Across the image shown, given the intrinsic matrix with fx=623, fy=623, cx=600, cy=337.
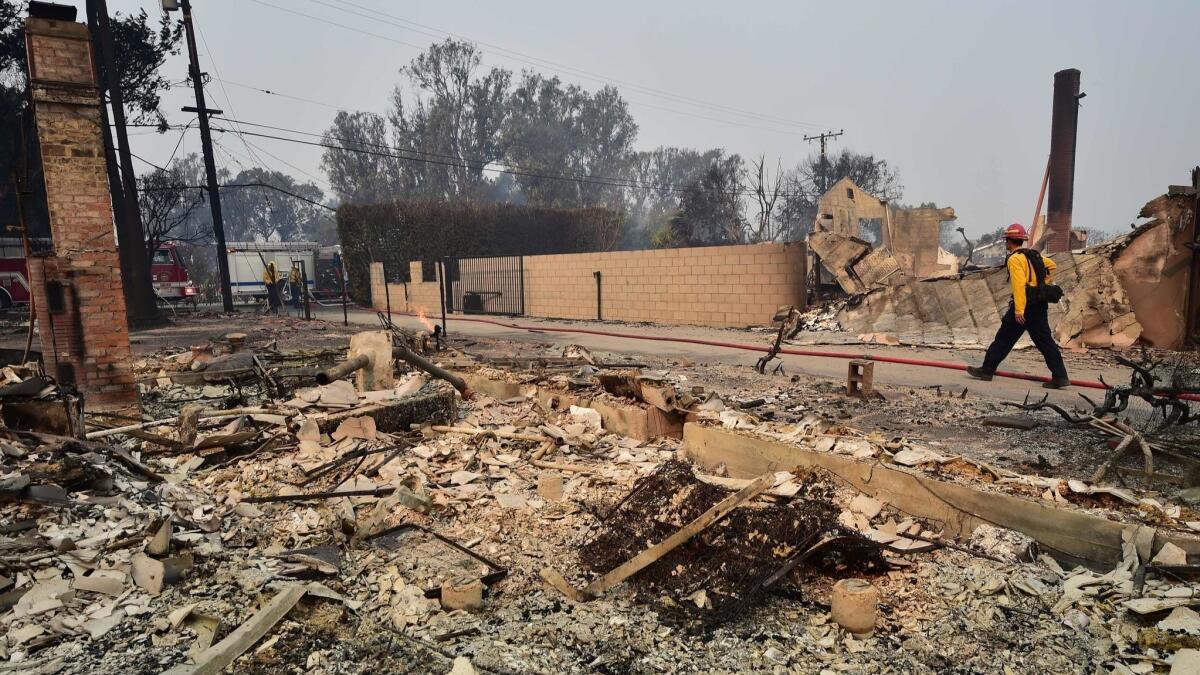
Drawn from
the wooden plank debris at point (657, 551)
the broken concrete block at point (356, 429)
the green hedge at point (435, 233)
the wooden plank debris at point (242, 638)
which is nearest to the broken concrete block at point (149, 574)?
the wooden plank debris at point (242, 638)

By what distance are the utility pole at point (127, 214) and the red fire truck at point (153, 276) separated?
Answer: 214 centimetres

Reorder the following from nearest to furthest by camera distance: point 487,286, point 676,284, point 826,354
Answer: point 826,354 → point 676,284 → point 487,286

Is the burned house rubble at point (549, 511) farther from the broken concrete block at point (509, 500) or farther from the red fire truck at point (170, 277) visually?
the red fire truck at point (170, 277)

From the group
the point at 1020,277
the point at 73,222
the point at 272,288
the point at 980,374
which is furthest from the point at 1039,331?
the point at 272,288

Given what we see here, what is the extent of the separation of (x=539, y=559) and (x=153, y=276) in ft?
83.1

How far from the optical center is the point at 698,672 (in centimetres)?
250

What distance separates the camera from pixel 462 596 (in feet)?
9.69

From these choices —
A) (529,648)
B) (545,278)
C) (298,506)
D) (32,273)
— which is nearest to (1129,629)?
(529,648)

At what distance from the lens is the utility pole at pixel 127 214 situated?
16297 mm

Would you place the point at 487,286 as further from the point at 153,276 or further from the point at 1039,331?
the point at 1039,331

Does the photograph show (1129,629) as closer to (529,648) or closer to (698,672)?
(698,672)

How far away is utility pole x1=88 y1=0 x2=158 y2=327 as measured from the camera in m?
16.3

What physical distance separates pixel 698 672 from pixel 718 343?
30.6 feet

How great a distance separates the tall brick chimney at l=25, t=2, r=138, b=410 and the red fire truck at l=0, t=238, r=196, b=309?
14.5 meters
